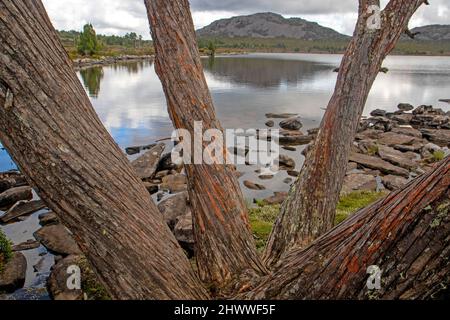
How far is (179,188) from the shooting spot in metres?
9.34

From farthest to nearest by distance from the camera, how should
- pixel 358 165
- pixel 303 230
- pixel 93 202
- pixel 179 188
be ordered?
pixel 358 165, pixel 179 188, pixel 303 230, pixel 93 202

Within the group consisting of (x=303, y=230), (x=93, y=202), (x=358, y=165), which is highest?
(x=93, y=202)

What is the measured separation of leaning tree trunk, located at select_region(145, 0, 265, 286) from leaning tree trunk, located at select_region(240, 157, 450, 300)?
2.01 ft

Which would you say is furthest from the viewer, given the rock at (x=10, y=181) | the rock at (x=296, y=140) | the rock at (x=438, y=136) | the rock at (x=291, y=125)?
the rock at (x=291, y=125)

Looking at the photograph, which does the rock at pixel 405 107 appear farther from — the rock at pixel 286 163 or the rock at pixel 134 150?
the rock at pixel 134 150

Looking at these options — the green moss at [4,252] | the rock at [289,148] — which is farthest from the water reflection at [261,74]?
the green moss at [4,252]

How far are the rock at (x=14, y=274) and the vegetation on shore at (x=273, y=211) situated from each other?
3488mm

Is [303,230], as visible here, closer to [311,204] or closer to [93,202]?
[311,204]

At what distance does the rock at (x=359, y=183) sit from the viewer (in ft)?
29.8

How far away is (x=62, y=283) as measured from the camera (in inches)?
194

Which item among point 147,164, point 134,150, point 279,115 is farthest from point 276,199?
point 279,115

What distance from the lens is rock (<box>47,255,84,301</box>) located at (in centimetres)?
473

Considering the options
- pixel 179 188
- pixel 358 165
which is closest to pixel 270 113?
pixel 358 165

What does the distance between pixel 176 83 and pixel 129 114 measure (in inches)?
687
